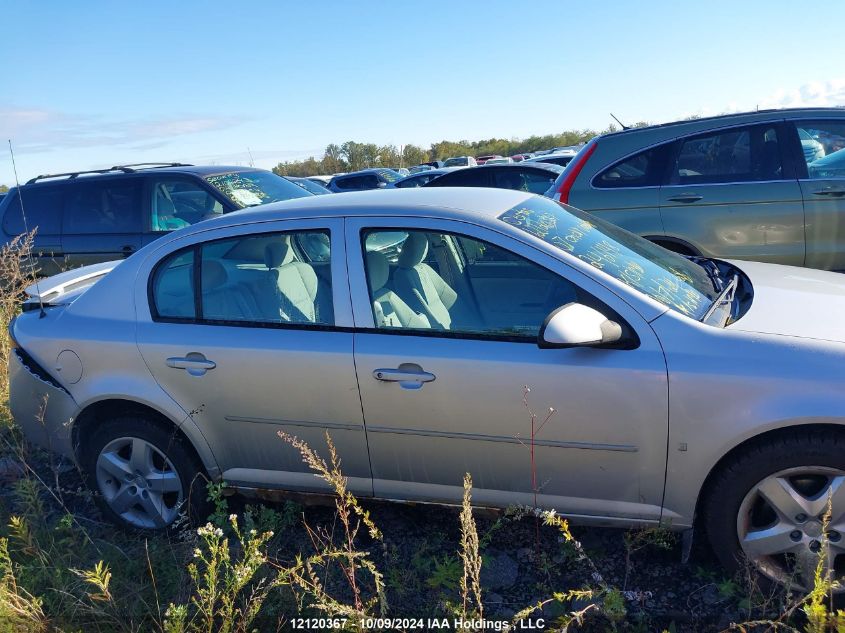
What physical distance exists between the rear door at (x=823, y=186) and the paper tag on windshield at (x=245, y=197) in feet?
16.8

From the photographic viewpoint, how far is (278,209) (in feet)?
11.0

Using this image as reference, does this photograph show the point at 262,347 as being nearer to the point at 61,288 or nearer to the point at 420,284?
the point at 420,284

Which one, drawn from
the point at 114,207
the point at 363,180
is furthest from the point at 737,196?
the point at 363,180

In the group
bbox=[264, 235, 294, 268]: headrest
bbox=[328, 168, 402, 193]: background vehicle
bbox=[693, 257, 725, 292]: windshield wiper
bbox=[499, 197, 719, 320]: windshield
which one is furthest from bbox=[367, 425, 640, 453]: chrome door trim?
→ bbox=[328, 168, 402, 193]: background vehicle

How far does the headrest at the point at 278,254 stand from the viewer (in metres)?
3.32

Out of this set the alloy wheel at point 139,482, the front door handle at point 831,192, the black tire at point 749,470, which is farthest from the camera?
the front door handle at point 831,192

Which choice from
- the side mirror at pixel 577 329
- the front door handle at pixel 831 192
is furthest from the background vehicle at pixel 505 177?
the side mirror at pixel 577 329

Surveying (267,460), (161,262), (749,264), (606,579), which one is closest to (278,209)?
(161,262)

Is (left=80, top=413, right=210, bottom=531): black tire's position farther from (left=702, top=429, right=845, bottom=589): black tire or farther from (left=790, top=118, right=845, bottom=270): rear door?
(left=790, top=118, right=845, bottom=270): rear door

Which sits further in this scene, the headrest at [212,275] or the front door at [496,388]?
the headrest at [212,275]

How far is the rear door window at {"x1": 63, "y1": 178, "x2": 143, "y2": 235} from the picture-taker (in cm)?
711

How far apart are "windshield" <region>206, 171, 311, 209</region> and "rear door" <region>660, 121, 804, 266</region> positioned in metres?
4.07

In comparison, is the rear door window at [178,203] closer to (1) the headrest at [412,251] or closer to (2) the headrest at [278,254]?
(2) the headrest at [278,254]

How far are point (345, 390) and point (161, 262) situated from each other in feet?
3.92
